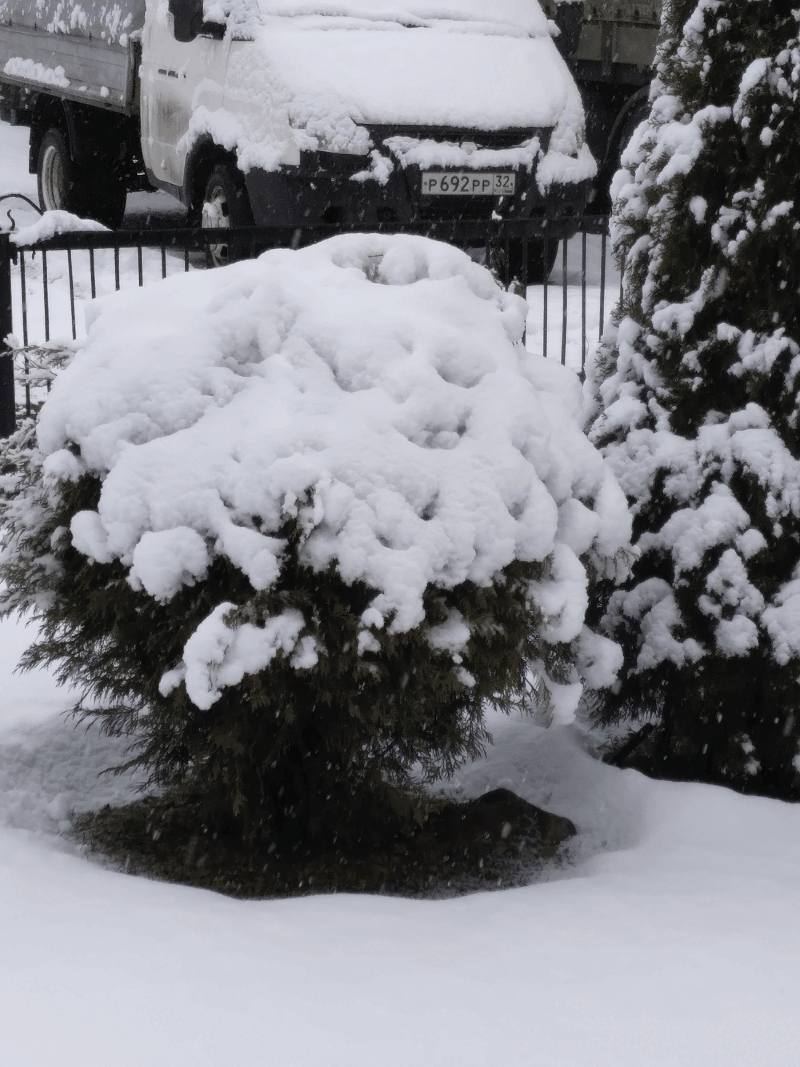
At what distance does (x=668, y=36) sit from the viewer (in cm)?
309

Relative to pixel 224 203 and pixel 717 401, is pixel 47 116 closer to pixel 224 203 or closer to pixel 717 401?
pixel 224 203

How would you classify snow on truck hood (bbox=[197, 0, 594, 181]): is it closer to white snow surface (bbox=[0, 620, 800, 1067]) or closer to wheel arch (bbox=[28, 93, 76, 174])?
wheel arch (bbox=[28, 93, 76, 174])

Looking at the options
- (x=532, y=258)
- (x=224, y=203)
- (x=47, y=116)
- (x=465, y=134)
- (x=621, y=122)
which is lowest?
(x=532, y=258)

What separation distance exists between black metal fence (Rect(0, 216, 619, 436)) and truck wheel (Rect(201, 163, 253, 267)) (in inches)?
4.7

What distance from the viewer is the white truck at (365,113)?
6945mm

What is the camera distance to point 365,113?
6930mm

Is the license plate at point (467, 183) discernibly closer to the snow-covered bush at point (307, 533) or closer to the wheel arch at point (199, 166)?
the wheel arch at point (199, 166)

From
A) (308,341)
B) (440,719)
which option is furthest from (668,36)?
(440,719)

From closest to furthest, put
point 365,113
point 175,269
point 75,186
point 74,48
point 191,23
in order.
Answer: point 365,113 < point 191,23 < point 175,269 < point 74,48 < point 75,186

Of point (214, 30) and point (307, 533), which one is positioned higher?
point (214, 30)

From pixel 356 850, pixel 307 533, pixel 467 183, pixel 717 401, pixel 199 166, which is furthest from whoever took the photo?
pixel 199 166

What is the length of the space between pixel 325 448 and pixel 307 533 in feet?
0.62

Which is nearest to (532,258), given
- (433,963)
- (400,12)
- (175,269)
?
(400,12)

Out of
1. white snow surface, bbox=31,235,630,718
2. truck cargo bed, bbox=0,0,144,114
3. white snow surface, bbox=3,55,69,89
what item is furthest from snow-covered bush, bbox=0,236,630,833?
white snow surface, bbox=3,55,69,89
